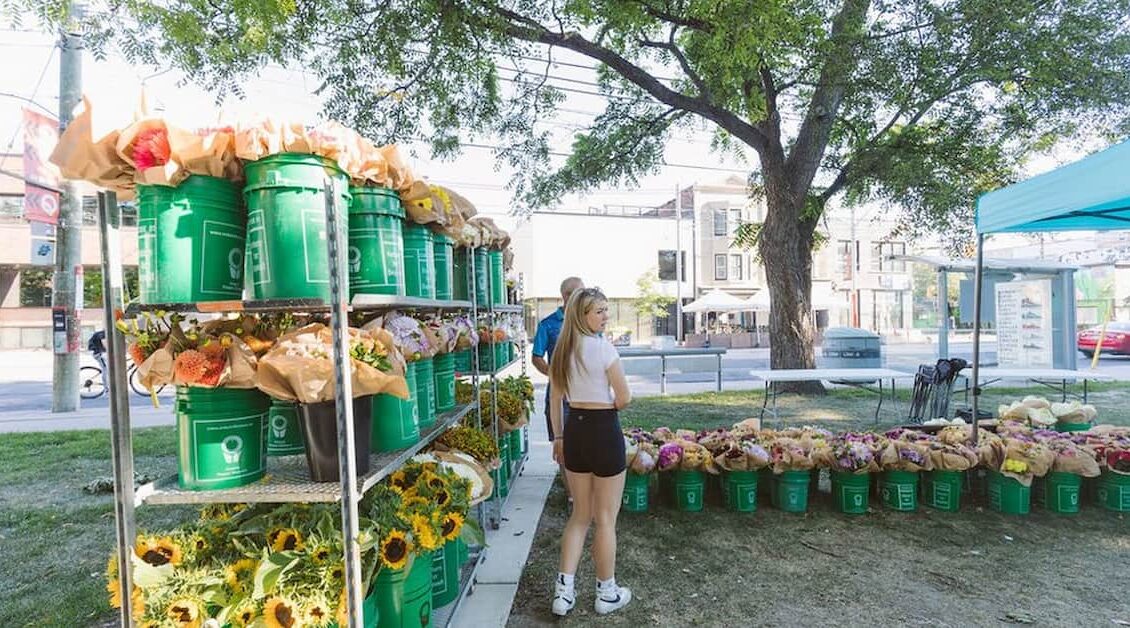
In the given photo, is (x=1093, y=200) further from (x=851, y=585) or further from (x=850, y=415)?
(x=850, y=415)

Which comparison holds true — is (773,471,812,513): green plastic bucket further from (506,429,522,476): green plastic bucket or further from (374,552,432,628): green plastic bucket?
(374,552,432,628): green plastic bucket

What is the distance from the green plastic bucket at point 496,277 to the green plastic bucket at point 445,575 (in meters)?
2.01

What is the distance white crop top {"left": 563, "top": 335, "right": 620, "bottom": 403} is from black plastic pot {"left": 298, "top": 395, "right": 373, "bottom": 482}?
111 cm

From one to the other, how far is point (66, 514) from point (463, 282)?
12.0ft

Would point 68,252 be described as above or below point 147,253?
above

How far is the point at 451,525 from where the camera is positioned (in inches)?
98.5

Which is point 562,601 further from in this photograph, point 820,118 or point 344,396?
point 820,118

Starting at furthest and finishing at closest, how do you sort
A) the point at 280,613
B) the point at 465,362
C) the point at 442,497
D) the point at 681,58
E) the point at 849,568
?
the point at 681,58, the point at 465,362, the point at 849,568, the point at 442,497, the point at 280,613

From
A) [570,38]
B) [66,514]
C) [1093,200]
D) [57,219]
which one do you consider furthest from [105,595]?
[57,219]

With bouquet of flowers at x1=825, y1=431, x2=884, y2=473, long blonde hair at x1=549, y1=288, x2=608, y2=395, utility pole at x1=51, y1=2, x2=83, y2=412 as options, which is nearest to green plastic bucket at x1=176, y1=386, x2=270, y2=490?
long blonde hair at x1=549, y1=288, x2=608, y2=395

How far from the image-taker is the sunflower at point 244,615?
74.5 inches

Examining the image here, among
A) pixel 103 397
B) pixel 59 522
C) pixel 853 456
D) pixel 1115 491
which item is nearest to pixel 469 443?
pixel 853 456

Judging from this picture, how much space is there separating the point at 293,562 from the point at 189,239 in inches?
42.5

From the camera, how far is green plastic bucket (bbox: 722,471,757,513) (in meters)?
4.40
